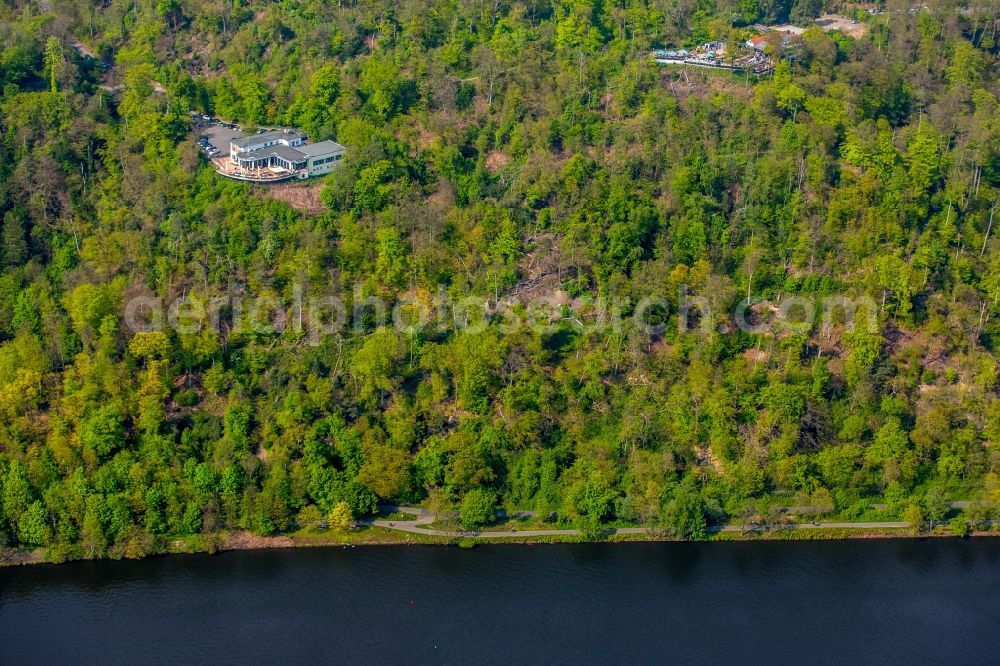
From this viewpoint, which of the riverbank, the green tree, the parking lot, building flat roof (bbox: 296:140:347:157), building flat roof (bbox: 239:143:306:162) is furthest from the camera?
the parking lot

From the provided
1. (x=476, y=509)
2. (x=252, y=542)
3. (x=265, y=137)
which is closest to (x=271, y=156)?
(x=265, y=137)

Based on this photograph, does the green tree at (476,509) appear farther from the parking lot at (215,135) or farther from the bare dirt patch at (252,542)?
the parking lot at (215,135)

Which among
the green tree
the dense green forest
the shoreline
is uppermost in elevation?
the dense green forest

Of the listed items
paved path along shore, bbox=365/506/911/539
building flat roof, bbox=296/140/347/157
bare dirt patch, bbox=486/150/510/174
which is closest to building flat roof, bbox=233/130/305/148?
building flat roof, bbox=296/140/347/157

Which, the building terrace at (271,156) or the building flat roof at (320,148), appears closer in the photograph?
the building terrace at (271,156)

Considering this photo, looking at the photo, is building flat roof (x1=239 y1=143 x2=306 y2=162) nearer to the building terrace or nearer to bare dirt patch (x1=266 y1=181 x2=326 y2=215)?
the building terrace

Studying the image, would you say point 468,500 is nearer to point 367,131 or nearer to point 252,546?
point 252,546

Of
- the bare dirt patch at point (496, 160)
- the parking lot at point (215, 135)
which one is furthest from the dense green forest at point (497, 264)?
the parking lot at point (215, 135)
